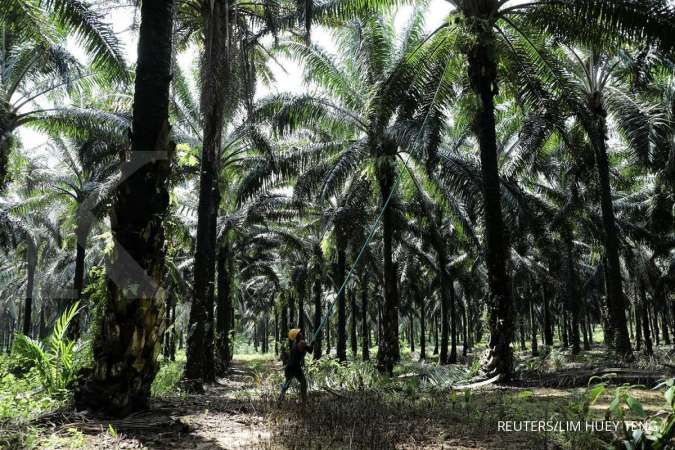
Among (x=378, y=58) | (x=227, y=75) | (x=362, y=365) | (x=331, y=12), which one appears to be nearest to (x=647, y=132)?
(x=378, y=58)

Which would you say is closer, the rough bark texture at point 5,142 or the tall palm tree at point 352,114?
the rough bark texture at point 5,142

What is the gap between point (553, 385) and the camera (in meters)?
10.3

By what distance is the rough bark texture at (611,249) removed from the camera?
46.1ft

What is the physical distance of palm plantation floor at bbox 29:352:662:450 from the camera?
538 cm

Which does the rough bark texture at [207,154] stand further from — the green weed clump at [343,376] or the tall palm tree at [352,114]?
the tall palm tree at [352,114]

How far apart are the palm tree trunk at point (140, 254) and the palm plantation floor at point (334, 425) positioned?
48 centimetres

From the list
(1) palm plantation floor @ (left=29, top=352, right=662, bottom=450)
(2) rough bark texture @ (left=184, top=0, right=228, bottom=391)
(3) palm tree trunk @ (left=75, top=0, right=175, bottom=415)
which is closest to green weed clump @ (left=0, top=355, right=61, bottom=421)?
(1) palm plantation floor @ (left=29, top=352, right=662, bottom=450)

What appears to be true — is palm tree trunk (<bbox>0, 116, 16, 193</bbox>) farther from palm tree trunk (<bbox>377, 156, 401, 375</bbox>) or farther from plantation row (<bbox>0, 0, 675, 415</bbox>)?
palm tree trunk (<bbox>377, 156, 401, 375</bbox>)

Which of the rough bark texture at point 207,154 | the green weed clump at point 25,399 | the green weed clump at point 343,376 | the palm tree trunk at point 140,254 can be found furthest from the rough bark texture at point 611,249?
the green weed clump at point 25,399

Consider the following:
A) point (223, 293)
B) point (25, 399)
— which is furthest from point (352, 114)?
point (25, 399)

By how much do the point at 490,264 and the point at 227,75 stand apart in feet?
22.7

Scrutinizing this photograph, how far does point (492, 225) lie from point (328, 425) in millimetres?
6588

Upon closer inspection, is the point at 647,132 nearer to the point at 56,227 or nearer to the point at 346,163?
the point at 346,163

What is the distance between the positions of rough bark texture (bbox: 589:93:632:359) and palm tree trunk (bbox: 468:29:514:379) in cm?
361
